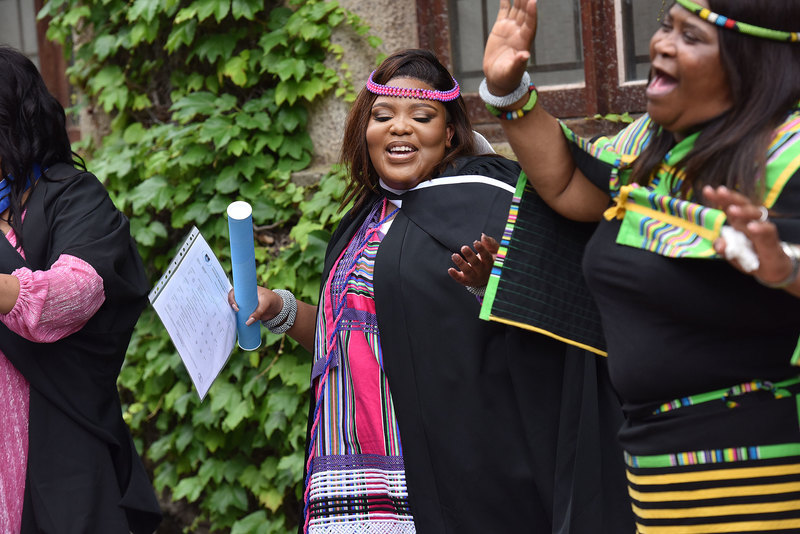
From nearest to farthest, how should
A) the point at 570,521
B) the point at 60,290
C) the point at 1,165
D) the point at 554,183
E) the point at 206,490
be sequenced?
the point at 554,183, the point at 570,521, the point at 60,290, the point at 1,165, the point at 206,490

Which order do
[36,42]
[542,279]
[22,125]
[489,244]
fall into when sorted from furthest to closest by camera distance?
[36,42]
[22,125]
[489,244]
[542,279]

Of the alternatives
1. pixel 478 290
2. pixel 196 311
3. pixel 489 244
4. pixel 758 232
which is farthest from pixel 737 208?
pixel 196 311

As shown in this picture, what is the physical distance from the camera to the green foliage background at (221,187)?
3.77 m

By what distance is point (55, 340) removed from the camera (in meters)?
2.46

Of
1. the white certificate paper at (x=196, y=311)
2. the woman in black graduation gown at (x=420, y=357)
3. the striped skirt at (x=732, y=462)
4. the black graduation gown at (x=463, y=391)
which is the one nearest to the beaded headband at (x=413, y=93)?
the woman in black graduation gown at (x=420, y=357)

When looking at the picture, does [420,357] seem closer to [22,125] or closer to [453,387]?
[453,387]

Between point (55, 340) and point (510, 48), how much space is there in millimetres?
1430

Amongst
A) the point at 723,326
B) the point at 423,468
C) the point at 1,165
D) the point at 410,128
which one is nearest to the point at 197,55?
the point at 1,165

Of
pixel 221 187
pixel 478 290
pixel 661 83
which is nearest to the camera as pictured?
pixel 661 83

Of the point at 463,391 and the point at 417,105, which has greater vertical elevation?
the point at 417,105

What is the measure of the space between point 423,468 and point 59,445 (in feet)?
3.19

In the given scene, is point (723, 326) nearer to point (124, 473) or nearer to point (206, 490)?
point (124, 473)

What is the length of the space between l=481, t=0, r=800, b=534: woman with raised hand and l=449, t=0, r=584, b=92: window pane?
1.79 metres

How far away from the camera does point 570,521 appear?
6.99ft
